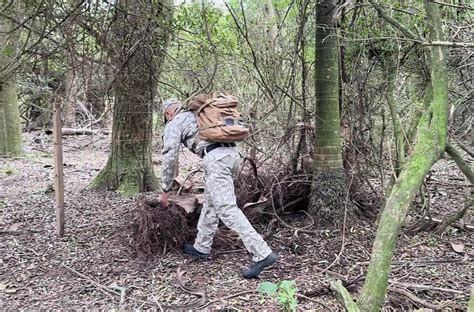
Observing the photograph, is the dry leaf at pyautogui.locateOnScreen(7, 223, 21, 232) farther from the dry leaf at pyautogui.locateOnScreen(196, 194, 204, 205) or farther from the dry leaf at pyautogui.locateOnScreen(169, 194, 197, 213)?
the dry leaf at pyautogui.locateOnScreen(196, 194, 204, 205)

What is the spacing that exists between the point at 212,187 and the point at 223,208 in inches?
8.5

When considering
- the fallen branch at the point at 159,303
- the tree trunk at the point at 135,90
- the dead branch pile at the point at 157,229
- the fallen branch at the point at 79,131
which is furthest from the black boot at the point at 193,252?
the fallen branch at the point at 79,131

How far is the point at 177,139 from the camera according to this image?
13.0 feet

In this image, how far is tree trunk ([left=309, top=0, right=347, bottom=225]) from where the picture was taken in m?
4.63

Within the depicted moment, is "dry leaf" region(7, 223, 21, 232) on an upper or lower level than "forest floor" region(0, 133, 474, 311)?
upper

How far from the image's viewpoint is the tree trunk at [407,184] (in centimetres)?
271

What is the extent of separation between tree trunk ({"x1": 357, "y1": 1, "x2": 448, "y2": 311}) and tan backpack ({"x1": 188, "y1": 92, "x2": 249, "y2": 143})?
152 cm

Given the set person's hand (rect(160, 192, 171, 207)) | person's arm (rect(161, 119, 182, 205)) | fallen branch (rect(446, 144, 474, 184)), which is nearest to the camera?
fallen branch (rect(446, 144, 474, 184))

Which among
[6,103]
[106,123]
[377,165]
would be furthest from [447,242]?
[106,123]

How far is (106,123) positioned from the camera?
51.1 feet

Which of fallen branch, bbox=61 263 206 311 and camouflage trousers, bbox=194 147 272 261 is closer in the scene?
fallen branch, bbox=61 263 206 311

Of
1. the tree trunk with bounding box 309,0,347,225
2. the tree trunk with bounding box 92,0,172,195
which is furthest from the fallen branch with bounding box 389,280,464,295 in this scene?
the tree trunk with bounding box 92,0,172,195

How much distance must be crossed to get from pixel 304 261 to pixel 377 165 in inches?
74.9

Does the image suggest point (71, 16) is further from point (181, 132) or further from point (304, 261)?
point (304, 261)
